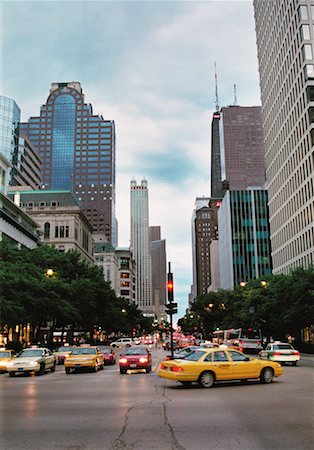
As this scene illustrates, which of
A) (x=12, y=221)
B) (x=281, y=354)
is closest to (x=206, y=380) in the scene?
(x=281, y=354)

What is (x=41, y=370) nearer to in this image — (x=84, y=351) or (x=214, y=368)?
(x=84, y=351)

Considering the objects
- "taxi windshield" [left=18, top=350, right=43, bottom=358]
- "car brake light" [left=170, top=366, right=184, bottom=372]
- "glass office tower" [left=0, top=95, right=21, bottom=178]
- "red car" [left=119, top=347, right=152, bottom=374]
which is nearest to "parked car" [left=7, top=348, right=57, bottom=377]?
"taxi windshield" [left=18, top=350, right=43, bottom=358]

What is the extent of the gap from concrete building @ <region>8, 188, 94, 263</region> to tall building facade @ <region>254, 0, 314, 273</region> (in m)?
42.7

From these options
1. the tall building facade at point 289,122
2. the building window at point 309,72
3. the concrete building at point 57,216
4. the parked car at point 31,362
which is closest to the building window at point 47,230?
the concrete building at point 57,216

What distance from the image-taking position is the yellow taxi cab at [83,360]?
27156 millimetres

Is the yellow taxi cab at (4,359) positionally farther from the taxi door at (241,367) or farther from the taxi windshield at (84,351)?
the taxi door at (241,367)

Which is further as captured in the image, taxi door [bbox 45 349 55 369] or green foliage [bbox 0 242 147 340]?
Answer: green foliage [bbox 0 242 147 340]

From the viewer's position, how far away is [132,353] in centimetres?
2747

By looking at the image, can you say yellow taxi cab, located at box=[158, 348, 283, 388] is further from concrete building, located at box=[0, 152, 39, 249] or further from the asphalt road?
concrete building, located at box=[0, 152, 39, 249]

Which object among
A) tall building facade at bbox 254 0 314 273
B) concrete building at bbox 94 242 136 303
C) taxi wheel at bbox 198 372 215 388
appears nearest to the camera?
taxi wheel at bbox 198 372 215 388

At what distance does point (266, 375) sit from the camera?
1898cm

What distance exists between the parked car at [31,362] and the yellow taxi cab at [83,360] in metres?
1.22

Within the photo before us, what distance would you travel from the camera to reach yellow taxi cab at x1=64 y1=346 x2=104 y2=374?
27.2m

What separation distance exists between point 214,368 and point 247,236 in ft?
402
